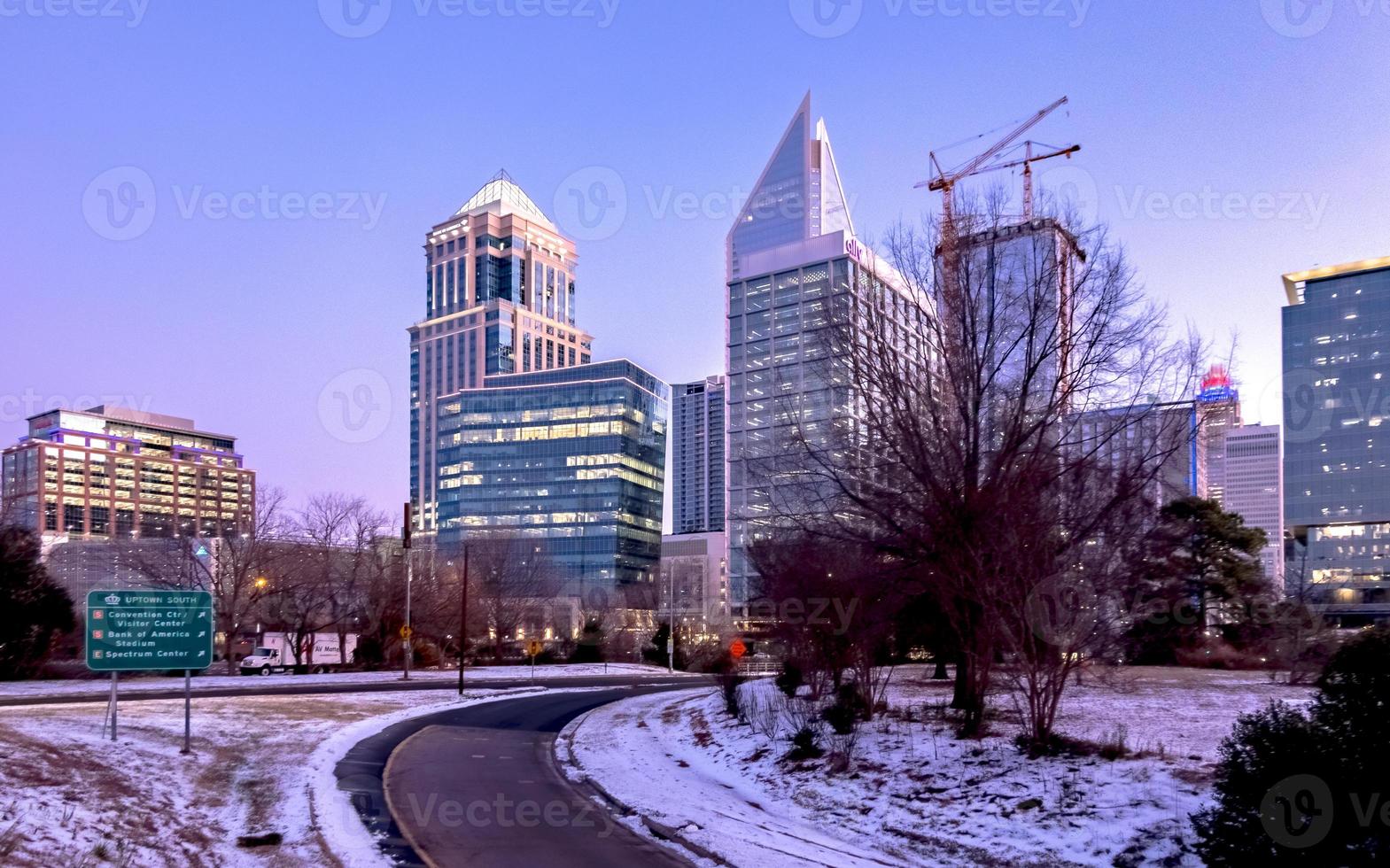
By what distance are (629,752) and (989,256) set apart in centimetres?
1425

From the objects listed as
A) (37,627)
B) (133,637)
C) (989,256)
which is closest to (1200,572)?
(989,256)

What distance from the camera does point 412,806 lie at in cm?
1556

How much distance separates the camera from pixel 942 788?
49.5ft

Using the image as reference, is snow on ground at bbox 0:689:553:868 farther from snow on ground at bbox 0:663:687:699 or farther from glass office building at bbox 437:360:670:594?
glass office building at bbox 437:360:670:594

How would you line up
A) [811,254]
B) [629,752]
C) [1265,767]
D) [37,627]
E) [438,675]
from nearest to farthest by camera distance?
[1265,767]
[629,752]
[37,627]
[438,675]
[811,254]

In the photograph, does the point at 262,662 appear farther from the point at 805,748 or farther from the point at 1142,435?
the point at 1142,435

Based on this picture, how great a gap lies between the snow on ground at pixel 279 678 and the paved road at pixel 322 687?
1.78ft

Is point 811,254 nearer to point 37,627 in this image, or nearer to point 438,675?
point 438,675

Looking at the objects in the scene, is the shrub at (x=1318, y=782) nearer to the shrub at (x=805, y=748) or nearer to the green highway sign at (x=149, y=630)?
the shrub at (x=805, y=748)

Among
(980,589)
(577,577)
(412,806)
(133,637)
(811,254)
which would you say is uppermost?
(811,254)

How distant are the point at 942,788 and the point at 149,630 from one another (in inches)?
616

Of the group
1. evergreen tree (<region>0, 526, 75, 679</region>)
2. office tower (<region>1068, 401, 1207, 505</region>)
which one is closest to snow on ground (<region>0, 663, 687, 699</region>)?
evergreen tree (<region>0, 526, 75, 679</region>)

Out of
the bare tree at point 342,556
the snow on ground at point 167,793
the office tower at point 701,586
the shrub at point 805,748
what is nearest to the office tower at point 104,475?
the office tower at point 701,586

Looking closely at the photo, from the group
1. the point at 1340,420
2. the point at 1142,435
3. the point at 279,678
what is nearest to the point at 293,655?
the point at 279,678
